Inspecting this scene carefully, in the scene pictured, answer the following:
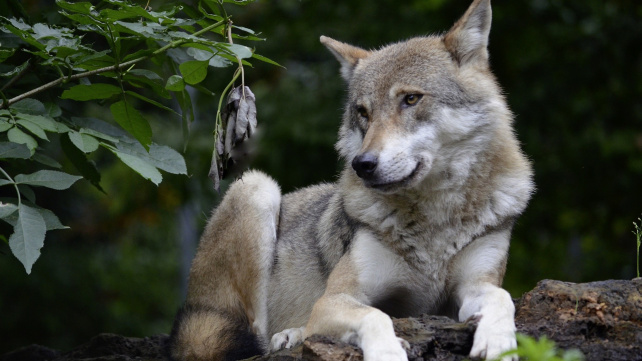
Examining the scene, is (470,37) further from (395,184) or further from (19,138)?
(19,138)

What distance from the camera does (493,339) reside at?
3.71 metres

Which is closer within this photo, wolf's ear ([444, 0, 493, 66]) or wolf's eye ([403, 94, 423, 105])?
wolf's eye ([403, 94, 423, 105])

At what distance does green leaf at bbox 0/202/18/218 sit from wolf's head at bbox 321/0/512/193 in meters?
1.88

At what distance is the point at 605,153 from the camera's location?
950cm

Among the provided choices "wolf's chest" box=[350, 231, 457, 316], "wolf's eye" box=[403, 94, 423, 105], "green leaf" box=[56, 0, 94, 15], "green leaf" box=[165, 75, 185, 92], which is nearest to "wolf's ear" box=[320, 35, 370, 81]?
"wolf's eye" box=[403, 94, 423, 105]

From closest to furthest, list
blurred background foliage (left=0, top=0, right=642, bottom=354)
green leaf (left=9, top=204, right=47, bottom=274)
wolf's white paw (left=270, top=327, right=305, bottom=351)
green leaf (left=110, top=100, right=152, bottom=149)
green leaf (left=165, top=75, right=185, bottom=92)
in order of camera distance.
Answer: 1. green leaf (left=9, top=204, right=47, bottom=274)
2. green leaf (left=165, top=75, right=185, bottom=92)
3. green leaf (left=110, top=100, right=152, bottom=149)
4. wolf's white paw (left=270, top=327, right=305, bottom=351)
5. blurred background foliage (left=0, top=0, right=642, bottom=354)

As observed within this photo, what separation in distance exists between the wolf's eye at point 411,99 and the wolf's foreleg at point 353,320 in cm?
105

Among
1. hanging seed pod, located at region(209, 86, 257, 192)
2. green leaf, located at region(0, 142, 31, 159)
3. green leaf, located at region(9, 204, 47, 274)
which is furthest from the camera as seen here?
hanging seed pod, located at region(209, 86, 257, 192)

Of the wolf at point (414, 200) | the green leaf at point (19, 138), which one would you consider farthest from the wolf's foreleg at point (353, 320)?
the green leaf at point (19, 138)

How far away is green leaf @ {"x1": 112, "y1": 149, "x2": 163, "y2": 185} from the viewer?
12.8 feet

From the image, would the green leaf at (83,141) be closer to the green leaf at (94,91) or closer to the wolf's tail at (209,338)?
the green leaf at (94,91)

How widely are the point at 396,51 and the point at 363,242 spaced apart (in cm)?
137

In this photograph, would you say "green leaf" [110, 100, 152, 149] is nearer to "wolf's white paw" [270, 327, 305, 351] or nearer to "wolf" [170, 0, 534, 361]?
"wolf" [170, 0, 534, 361]

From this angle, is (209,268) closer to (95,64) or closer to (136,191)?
(95,64)
